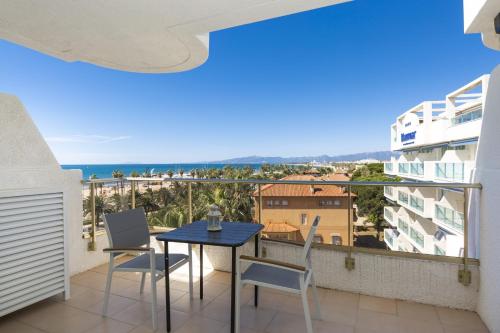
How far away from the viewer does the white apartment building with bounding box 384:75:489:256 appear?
2.74m

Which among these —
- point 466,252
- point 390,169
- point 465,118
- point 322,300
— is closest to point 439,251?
point 466,252

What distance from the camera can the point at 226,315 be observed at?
8.21 feet

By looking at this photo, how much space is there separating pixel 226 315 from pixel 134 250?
3.28 ft

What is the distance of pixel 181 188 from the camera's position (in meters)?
3.97

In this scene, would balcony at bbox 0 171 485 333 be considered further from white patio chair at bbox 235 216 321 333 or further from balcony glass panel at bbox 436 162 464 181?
balcony glass panel at bbox 436 162 464 181

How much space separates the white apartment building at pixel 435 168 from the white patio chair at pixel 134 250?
2066 mm

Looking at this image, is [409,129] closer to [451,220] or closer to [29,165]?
[451,220]

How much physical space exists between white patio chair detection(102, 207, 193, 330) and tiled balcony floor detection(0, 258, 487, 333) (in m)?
0.18

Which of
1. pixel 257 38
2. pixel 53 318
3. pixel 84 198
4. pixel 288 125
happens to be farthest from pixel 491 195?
pixel 288 125

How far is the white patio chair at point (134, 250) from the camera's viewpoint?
91.8 inches

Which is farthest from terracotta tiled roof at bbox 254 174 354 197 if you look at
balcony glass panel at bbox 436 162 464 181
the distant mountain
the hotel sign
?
the distant mountain

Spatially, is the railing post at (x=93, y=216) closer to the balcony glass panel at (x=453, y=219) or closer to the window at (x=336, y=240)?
the window at (x=336, y=240)

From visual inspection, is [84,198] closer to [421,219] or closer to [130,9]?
[130,9]

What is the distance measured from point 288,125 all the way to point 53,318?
43.9 metres
